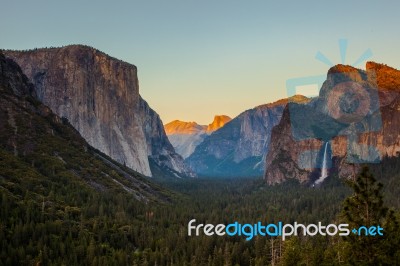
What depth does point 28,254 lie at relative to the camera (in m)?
98.6

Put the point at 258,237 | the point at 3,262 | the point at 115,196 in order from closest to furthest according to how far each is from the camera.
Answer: the point at 3,262 → the point at 258,237 → the point at 115,196

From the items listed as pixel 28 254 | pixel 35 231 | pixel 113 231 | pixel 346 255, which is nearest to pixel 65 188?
pixel 113 231

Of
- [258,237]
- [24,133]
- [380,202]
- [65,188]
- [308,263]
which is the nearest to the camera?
[380,202]

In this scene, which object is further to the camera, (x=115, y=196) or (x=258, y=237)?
(x=115, y=196)

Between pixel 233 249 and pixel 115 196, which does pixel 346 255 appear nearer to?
pixel 233 249

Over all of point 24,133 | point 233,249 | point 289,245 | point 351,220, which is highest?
point 24,133

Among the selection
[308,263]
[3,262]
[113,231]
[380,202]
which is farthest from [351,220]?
[113,231]

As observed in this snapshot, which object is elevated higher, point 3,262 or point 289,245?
point 289,245

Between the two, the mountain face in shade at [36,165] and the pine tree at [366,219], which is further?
the mountain face in shade at [36,165]

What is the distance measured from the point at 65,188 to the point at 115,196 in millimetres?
19052

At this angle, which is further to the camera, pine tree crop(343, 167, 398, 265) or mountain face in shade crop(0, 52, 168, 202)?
mountain face in shade crop(0, 52, 168, 202)

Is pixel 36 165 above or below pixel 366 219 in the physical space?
above

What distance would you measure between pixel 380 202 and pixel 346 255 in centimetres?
568

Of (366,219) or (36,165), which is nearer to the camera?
(366,219)
